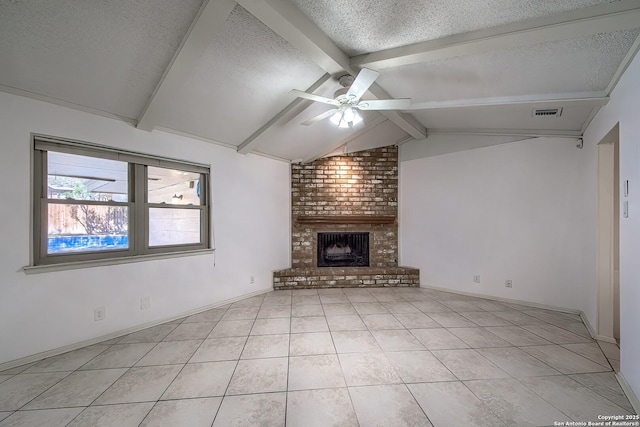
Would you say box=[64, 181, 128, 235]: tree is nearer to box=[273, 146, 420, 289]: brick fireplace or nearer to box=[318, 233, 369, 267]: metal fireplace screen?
box=[273, 146, 420, 289]: brick fireplace

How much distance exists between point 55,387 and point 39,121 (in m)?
2.24

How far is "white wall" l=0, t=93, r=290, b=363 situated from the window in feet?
0.38

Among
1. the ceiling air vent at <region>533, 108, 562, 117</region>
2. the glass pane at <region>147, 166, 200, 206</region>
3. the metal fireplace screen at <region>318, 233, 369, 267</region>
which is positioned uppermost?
the ceiling air vent at <region>533, 108, 562, 117</region>

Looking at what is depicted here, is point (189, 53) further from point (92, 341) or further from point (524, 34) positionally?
point (92, 341)

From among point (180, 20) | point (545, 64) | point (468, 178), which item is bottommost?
point (468, 178)

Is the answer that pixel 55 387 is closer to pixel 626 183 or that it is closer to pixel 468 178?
pixel 626 183

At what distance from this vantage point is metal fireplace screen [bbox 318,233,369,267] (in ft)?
16.7

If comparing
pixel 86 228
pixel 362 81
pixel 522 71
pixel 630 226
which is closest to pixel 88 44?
pixel 86 228

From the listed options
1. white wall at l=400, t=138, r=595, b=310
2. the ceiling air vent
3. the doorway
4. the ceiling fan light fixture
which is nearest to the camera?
the ceiling fan light fixture

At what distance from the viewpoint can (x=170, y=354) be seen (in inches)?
93.4

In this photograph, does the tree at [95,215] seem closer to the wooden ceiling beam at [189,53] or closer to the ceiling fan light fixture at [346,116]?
the wooden ceiling beam at [189,53]

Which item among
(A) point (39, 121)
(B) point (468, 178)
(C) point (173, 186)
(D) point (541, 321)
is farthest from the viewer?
(B) point (468, 178)

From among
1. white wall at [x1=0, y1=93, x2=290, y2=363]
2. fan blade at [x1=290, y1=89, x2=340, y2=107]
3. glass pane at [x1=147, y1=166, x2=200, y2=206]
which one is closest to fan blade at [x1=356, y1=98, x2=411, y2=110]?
fan blade at [x1=290, y1=89, x2=340, y2=107]

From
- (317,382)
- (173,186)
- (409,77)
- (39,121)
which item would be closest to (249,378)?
(317,382)
